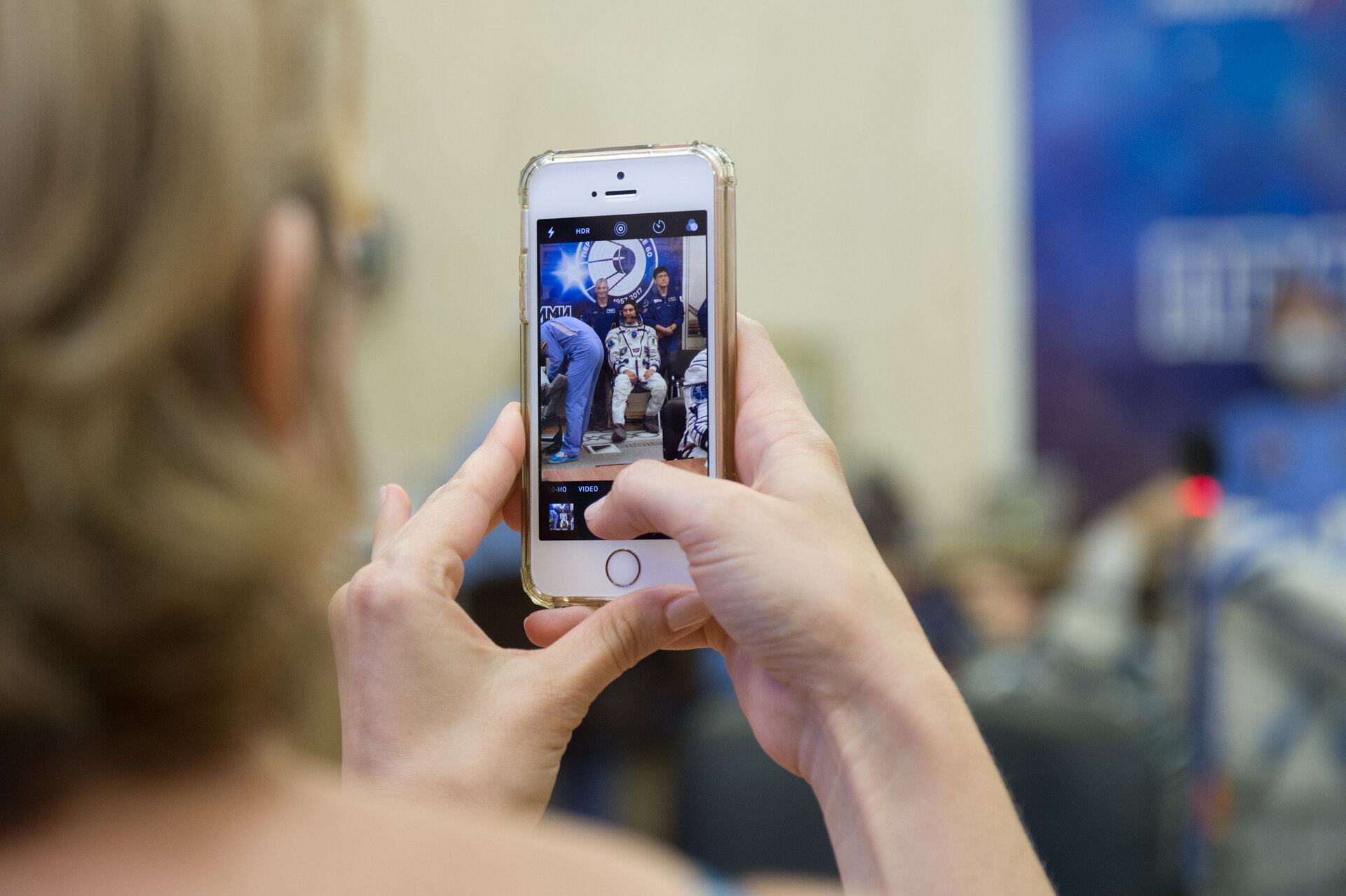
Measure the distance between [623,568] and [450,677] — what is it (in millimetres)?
161

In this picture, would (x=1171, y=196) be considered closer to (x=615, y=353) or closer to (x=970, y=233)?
(x=970, y=233)

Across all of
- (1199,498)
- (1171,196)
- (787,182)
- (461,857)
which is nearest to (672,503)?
(461,857)

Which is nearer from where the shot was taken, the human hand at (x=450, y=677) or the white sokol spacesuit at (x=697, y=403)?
the human hand at (x=450, y=677)

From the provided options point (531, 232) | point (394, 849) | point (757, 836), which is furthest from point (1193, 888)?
point (394, 849)

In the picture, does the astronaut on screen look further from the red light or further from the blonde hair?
the red light

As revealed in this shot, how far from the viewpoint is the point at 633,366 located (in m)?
0.69

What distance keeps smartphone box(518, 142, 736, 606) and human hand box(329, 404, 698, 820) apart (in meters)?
0.08

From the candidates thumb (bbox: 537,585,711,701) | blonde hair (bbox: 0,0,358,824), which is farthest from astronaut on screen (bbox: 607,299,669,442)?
blonde hair (bbox: 0,0,358,824)

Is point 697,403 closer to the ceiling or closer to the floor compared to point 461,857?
closer to the ceiling

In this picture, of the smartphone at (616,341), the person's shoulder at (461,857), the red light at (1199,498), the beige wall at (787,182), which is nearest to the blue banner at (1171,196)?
the beige wall at (787,182)

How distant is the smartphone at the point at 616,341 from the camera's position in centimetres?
68

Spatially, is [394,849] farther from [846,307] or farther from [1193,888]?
[846,307]

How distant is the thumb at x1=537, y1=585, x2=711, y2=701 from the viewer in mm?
612

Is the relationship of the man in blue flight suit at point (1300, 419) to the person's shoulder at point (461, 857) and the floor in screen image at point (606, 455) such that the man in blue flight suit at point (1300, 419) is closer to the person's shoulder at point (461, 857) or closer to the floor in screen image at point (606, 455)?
the floor in screen image at point (606, 455)
